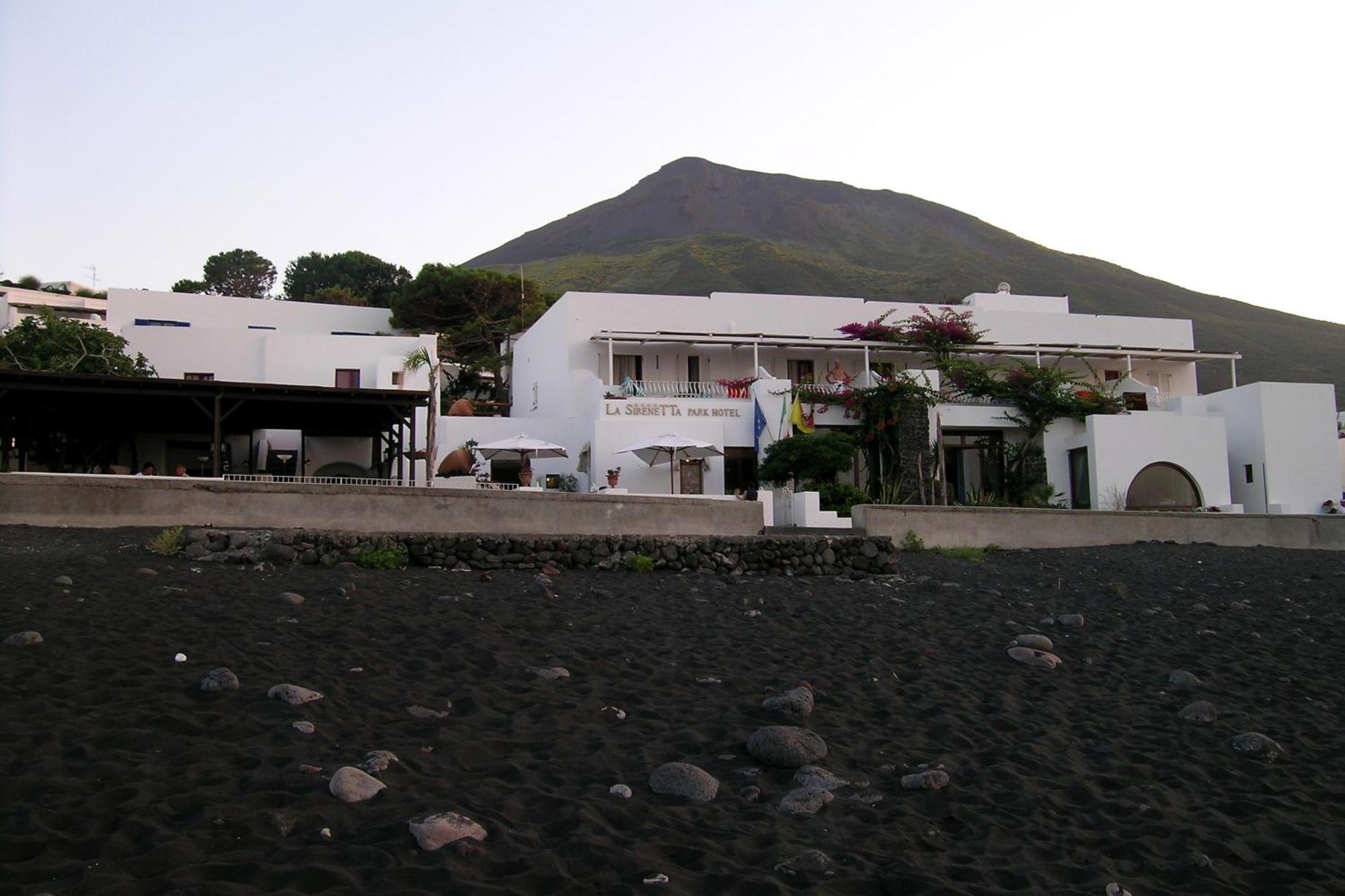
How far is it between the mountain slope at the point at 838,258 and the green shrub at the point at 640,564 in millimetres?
43182

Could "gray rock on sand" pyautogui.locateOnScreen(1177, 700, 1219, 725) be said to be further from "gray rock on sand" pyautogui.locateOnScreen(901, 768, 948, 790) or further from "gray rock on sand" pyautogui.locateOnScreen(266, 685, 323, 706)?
"gray rock on sand" pyautogui.locateOnScreen(266, 685, 323, 706)

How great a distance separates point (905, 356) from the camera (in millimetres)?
31141

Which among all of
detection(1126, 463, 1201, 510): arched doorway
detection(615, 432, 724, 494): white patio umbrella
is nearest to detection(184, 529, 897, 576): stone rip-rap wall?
detection(615, 432, 724, 494): white patio umbrella

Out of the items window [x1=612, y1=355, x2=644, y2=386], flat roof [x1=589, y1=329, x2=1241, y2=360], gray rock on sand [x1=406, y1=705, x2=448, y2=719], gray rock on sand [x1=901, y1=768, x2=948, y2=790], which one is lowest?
gray rock on sand [x1=901, y1=768, x2=948, y2=790]

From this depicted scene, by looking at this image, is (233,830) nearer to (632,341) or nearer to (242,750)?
(242,750)

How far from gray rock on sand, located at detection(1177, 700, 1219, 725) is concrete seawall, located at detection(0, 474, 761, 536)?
30.4 ft

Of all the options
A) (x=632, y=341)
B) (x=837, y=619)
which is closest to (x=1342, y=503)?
(x=632, y=341)

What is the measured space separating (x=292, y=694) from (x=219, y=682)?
416mm

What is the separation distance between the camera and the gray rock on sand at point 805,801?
4109 millimetres

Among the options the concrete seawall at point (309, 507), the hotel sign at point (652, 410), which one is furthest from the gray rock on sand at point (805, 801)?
the hotel sign at point (652, 410)

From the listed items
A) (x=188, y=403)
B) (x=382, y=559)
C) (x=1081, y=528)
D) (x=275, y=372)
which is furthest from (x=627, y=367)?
(x=382, y=559)

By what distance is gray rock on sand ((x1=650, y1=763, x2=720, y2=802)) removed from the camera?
4.22m

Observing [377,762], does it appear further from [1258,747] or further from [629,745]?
[1258,747]

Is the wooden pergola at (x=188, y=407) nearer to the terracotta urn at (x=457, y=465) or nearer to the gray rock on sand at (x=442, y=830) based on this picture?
the terracotta urn at (x=457, y=465)
